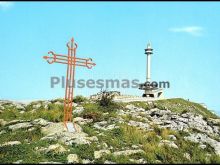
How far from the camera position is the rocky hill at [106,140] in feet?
49.4

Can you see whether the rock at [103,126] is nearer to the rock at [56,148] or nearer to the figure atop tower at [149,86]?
the rock at [56,148]

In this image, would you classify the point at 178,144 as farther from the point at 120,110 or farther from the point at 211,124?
the point at 120,110

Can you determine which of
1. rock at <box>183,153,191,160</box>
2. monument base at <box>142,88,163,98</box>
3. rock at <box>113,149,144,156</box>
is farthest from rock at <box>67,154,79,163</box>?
monument base at <box>142,88,163,98</box>

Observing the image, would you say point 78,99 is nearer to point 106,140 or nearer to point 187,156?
point 106,140

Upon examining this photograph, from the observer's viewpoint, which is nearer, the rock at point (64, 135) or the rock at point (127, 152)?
the rock at point (127, 152)

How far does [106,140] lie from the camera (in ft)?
58.5

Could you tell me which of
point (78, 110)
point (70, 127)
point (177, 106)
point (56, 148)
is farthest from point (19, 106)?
point (177, 106)

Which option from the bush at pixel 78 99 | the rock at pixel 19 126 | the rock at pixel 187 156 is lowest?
the rock at pixel 187 156

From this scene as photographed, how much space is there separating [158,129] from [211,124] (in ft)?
23.8

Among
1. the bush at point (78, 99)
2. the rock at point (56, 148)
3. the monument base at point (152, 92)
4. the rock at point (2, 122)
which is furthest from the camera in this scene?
the monument base at point (152, 92)

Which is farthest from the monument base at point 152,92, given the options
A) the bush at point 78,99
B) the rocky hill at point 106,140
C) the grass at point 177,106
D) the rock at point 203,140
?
the rock at point 203,140

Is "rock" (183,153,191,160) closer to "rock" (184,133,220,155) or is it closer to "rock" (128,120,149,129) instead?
"rock" (184,133,220,155)

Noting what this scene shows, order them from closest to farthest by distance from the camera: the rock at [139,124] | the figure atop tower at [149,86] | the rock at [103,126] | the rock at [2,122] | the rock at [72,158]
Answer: the rock at [72,158], the rock at [103,126], the rock at [139,124], the rock at [2,122], the figure atop tower at [149,86]

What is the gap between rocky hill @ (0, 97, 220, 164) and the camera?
1505 centimetres
